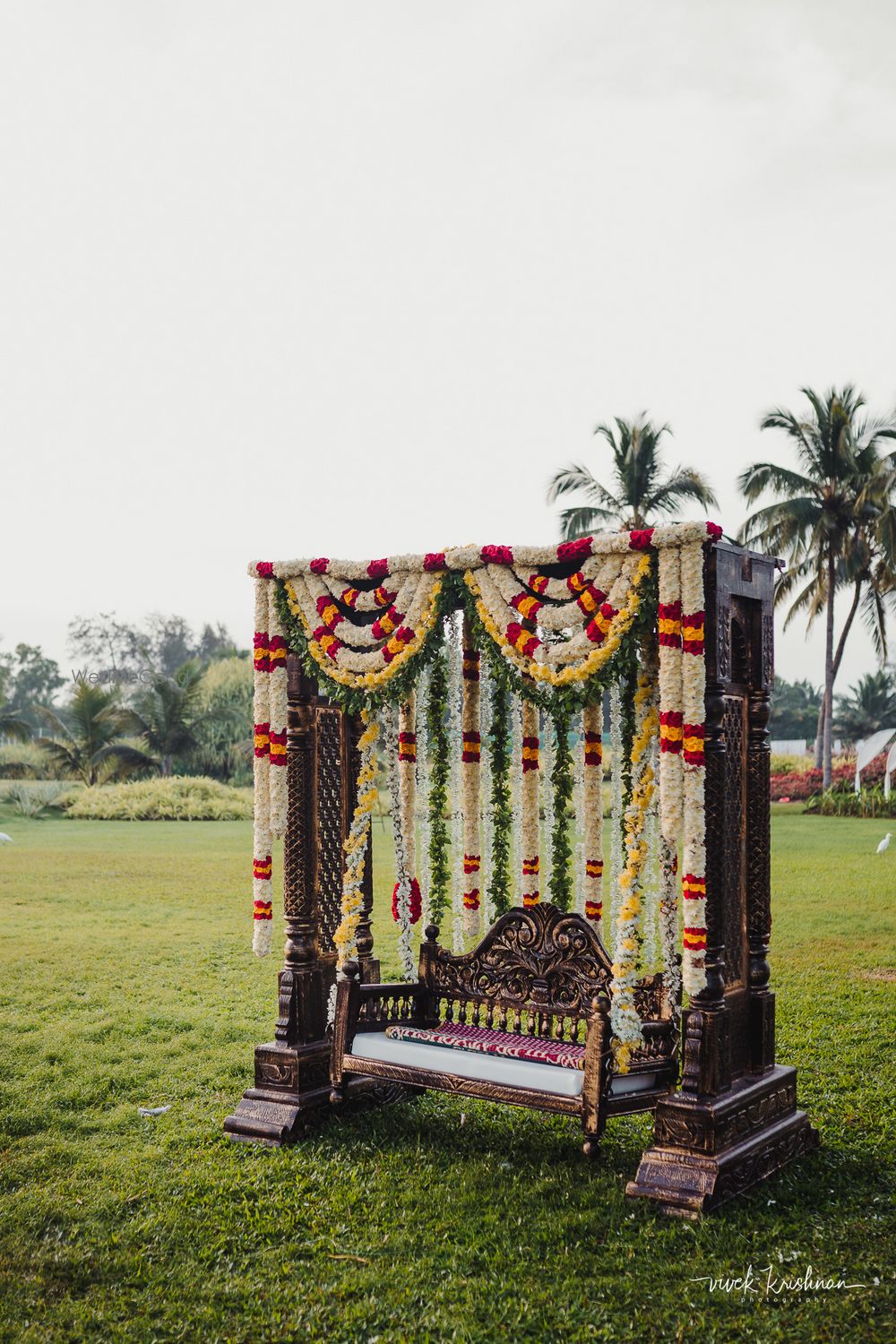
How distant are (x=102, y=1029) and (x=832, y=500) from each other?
18.3 meters

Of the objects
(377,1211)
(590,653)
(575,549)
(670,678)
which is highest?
(575,549)

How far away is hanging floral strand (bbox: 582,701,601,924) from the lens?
17.9 feet

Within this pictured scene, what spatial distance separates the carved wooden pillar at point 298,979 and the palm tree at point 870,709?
115 ft

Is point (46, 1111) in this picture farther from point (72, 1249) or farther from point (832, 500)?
point (832, 500)

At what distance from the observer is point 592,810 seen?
18.1 feet

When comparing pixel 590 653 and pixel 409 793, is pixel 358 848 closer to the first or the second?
pixel 409 793

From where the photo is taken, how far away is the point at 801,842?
15062mm

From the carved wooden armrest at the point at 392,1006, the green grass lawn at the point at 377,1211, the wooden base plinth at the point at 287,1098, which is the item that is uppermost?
the carved wooden armrest at the point at 392,1006

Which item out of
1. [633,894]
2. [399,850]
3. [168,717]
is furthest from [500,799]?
[168,717]

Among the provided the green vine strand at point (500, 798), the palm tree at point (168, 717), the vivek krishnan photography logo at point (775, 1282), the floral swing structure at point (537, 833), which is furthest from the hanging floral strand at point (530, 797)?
the palm tree at point (168, 717)

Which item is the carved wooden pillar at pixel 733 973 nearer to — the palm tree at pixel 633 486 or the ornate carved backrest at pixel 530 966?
the ornate carved backrest at pixel 530 966

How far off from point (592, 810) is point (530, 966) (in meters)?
0.82

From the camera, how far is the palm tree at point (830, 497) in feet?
69.7

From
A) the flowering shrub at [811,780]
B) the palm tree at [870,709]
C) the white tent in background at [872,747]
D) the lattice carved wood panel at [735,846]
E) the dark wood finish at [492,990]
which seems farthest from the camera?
the palm tree at [870,709]
